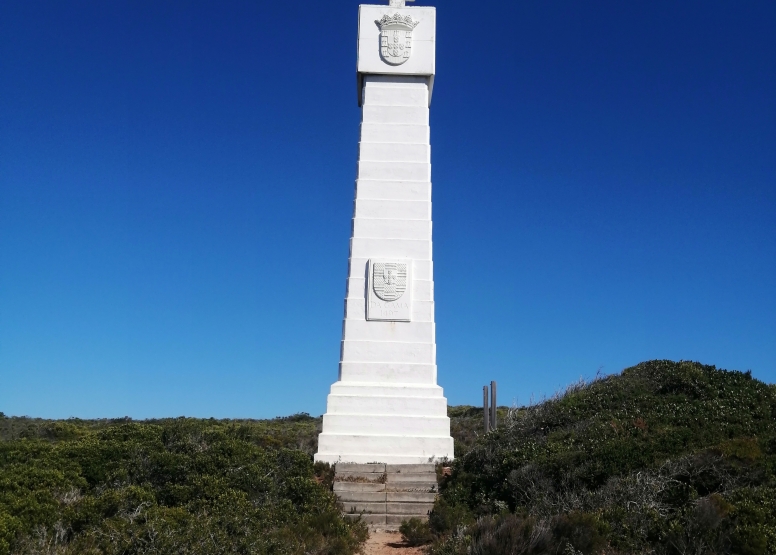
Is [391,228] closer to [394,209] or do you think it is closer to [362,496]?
[394,209]

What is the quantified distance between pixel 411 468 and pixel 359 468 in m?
0.89

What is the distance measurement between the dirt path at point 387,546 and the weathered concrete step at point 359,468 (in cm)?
187

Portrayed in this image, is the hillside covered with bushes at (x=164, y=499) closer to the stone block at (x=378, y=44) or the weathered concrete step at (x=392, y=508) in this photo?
the weathered concrete step at (x=392, y=508)

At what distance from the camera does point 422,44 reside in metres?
15.4

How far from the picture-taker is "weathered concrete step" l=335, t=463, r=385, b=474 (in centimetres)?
1259

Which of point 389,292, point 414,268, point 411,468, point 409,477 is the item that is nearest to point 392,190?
point 414,268

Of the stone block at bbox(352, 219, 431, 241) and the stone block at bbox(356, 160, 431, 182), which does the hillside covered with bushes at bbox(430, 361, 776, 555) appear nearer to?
the stone block at bbox(352, 219, 431, 241)

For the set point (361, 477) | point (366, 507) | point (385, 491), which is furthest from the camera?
point (361, 477)

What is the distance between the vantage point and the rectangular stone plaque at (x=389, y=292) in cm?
1413

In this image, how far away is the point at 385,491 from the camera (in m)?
11.9

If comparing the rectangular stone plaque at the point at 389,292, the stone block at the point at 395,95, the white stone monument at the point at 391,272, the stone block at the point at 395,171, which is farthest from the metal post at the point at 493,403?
the stone block at the point at 395,95

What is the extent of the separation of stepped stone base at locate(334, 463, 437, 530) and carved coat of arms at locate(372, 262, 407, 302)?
321cm

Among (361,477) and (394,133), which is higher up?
(394,133)

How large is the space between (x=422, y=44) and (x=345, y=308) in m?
5.77
